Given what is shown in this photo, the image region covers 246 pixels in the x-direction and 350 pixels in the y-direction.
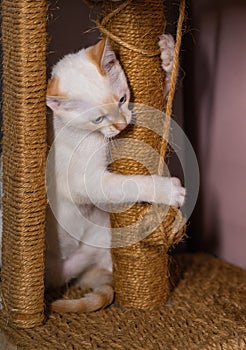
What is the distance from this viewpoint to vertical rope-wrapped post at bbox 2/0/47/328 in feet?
5.09

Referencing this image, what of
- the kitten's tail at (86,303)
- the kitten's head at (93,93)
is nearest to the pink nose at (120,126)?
the kitten's head at (93,93)

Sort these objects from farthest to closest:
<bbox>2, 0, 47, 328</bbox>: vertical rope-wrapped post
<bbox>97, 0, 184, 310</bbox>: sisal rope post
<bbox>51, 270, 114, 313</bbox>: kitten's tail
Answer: <bbox>51, 270, 114, 313</bbox>: kitten's tail → <bbox>97, 0, 184, 310</bbox>: sisal rope post → <bbox>2, 0, 47, 328</bbox>: vertical rope-wrapped post

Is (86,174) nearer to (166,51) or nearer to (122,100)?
(122,100)

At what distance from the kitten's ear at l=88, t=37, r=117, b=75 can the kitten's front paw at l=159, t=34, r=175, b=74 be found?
0.14 metres

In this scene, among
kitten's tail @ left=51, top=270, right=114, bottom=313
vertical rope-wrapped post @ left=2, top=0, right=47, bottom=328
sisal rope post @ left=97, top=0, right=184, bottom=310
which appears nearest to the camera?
vertical rope-wrapped post @ left=2, top=0, right=47, bottom=328

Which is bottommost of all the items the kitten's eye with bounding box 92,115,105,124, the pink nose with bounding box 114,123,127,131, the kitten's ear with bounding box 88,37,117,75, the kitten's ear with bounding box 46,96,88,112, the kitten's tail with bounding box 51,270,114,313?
the kitten's tail with bounding box 51,270,114,313

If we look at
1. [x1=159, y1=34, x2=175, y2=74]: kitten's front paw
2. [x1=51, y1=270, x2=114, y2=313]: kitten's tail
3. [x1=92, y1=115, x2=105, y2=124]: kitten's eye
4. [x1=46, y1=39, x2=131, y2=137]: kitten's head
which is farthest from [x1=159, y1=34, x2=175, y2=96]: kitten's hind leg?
[x1=51, y1=270, x2=114, y2=313]: kitten's tail

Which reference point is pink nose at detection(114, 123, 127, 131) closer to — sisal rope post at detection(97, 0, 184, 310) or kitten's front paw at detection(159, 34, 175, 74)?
sisal rope post at detection(97, 0, 184, 310)

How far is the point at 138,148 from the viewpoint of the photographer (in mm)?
1705

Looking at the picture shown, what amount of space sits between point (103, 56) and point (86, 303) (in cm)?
64

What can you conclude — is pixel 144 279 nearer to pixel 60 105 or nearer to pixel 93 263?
pixel 93 263

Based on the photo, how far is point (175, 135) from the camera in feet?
7.12

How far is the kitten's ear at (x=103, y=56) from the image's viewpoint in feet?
5.22

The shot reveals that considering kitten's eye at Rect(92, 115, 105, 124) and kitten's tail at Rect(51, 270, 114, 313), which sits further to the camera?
kitten's tail at Rect(51, 270, 114, 313)
